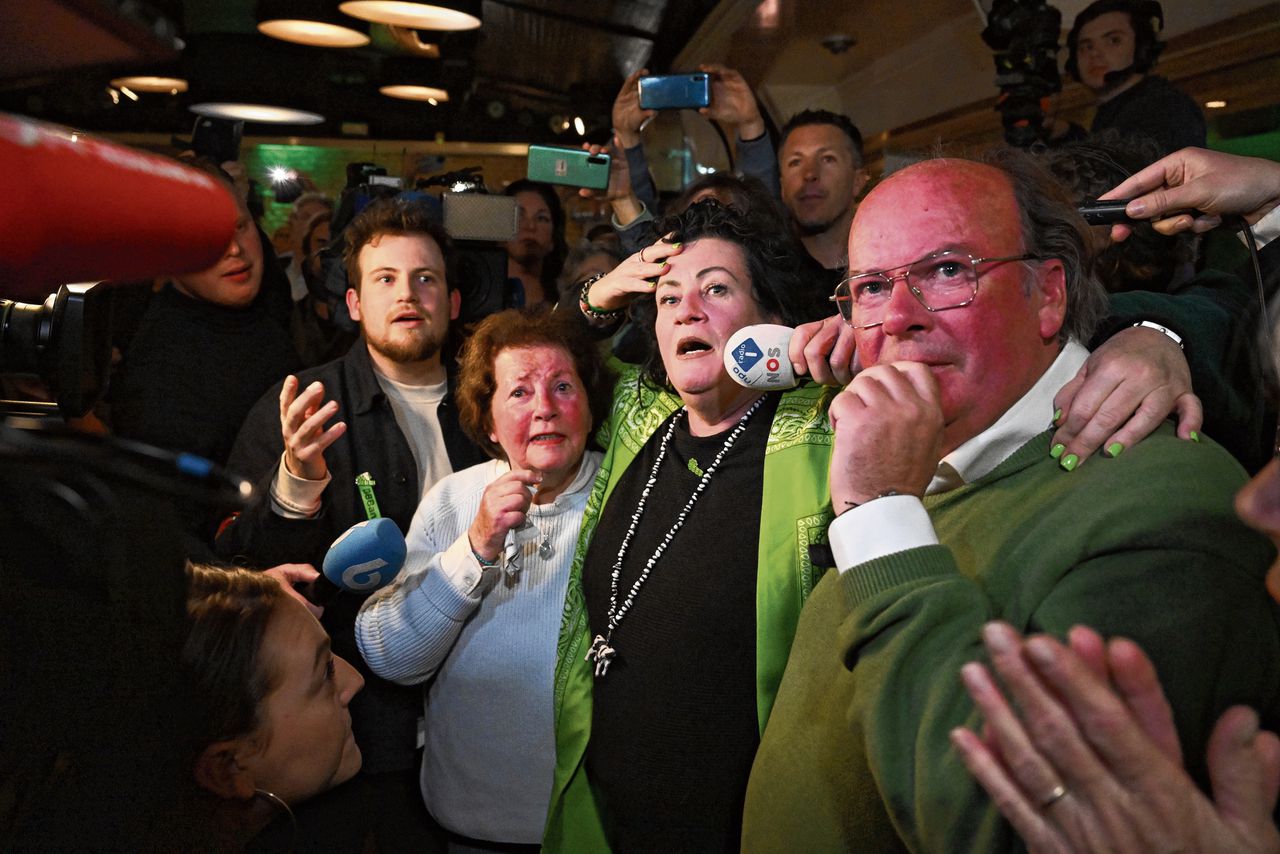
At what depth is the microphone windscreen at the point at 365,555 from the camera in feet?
6.11

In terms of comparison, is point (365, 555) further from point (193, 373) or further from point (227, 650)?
point (193, 373)

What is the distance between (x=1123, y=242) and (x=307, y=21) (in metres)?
3.43

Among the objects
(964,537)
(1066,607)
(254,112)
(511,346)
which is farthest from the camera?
Answer: (254,112)

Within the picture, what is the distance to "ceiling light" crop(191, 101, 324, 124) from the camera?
6.17m

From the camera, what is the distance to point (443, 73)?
572 centimetres

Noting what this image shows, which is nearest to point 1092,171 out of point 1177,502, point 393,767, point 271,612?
point 1177,502

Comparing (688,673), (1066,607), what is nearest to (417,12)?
(688,673)

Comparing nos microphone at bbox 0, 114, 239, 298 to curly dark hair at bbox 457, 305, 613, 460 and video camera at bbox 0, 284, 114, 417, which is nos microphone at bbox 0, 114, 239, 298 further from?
curly dark hair at bbox 457, 305, 613, 460

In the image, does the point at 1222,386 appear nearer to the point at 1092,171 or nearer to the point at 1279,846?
the point at 1092,171

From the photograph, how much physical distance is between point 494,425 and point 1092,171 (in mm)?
1172

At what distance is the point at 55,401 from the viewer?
92 centimetres

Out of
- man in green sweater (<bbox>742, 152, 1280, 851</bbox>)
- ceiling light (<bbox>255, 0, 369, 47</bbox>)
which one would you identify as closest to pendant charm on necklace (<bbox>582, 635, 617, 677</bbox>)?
man in green sweater (<bbox>742, 152, 1280, 851</bbox>)

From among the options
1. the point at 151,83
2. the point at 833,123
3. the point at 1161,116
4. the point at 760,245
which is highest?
the point at 151,83

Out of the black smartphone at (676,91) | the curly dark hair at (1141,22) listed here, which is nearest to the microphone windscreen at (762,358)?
the black smartphone at (676,91)
